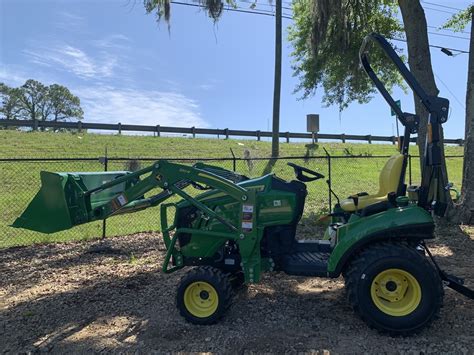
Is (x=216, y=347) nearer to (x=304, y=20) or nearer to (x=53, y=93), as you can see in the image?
→ (x=304, y=20)

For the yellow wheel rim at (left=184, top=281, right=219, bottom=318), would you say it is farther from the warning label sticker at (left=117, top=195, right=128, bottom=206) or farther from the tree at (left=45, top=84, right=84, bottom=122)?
the tree at (left=45, top=84, right=84, bottom=122)

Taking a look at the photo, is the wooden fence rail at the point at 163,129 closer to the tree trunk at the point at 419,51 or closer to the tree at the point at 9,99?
the tree trunk at the point at 419,51

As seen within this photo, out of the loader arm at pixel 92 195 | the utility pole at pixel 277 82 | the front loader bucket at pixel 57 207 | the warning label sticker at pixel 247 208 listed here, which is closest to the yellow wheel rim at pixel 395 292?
the warning label sticker at pixel 247 208

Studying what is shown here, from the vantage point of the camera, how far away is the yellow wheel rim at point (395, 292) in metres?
3.71

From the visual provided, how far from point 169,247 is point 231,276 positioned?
27.6 inches

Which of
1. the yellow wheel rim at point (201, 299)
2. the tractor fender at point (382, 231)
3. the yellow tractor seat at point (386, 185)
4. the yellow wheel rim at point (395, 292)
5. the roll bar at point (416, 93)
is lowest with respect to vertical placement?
the yellow wheel rim at point (201, 299)

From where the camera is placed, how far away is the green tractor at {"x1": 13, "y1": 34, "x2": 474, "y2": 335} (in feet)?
12.2

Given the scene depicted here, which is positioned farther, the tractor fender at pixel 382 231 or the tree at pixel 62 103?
the tree at pixel 62 103

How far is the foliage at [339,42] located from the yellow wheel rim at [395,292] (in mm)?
6984

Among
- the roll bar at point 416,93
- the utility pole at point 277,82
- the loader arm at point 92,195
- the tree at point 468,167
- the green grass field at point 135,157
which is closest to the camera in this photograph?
the roll bar at point 416,93

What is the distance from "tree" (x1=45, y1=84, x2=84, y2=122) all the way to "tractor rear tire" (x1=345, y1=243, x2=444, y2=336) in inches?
2050

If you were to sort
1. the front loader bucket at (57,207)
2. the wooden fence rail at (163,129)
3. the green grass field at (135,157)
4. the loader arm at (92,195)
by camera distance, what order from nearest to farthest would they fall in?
the loader arm at (92,195) → the front loader bucket at (57,207) → the green grass field at (135,157) → the wooden fence rail at (163,129)

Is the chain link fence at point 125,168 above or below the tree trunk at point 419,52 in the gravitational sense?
below

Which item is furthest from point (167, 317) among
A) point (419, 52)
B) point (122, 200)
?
point (419, 52)
